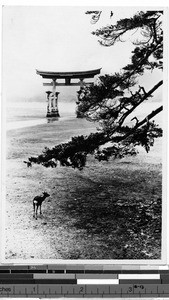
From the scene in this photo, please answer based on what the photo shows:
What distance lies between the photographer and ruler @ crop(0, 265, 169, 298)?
1.57 metres

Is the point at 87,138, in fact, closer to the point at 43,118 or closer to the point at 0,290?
the point at 43,118

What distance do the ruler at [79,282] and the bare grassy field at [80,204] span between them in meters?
0.05

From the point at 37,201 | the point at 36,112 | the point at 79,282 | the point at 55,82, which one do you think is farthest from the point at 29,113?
the point at 79,282

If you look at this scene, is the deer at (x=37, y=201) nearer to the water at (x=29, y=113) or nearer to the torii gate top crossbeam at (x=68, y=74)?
the water at (x=29, y=113)

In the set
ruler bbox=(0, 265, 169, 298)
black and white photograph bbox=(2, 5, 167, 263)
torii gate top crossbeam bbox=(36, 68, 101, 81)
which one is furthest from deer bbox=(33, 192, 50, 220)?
torii gate top crossbeam bbox=(36, 68, 101, 81)

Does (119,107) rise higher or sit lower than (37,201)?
higher

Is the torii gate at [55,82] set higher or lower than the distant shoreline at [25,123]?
higher

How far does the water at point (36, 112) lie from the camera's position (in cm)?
160

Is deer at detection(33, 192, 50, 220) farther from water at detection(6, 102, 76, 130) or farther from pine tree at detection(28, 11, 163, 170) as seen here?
water at detection(6, 102, 76, 130)

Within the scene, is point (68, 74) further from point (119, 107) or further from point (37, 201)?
point (37, 201)

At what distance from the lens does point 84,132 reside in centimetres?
162

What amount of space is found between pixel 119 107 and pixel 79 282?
0.59m

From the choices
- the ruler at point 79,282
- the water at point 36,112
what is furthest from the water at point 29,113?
the ruler at point 79,282

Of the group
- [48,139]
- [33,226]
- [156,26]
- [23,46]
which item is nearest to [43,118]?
[48,139]
